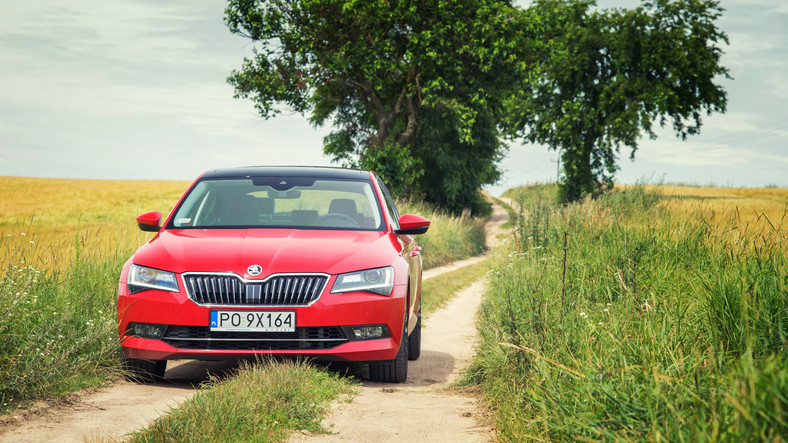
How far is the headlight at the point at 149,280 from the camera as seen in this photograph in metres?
5.45

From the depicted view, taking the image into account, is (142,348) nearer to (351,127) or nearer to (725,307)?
(725,307)

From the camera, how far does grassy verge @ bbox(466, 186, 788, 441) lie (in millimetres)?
2789

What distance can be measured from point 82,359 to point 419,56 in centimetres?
2267

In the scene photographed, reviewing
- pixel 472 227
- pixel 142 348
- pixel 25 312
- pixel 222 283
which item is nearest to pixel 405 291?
pixel 222 283

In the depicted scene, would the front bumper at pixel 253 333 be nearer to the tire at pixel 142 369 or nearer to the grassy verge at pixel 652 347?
the tire at pixel 142 369

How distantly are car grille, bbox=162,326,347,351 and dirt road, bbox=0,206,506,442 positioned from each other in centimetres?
40

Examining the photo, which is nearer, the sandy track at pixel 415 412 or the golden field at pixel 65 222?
the sandy track at pixel 415 412

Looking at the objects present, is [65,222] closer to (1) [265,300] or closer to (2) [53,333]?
(2) [53,333]

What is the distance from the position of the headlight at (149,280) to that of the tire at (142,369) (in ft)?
2.09

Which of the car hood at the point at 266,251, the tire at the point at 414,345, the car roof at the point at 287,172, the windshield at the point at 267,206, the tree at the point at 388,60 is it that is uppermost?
the tree at the point at 388,60

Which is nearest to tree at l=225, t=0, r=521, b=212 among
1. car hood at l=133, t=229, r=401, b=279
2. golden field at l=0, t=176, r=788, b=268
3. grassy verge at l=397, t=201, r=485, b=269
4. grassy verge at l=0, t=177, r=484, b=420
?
grassy verge at l=397, t=201, r=485, b=269

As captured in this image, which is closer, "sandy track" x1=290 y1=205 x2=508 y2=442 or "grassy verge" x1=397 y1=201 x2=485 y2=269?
"sandy track" x1=290 y1=205 x2=508 y2=442

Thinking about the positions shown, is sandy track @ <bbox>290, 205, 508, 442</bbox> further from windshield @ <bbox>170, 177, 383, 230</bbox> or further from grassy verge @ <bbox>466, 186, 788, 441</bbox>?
windshield @ <bbox>170, 177, 383, 230</bbox>

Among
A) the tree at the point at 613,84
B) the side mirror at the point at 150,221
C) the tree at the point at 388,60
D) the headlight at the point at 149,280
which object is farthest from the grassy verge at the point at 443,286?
the tree at the point at 613,84
